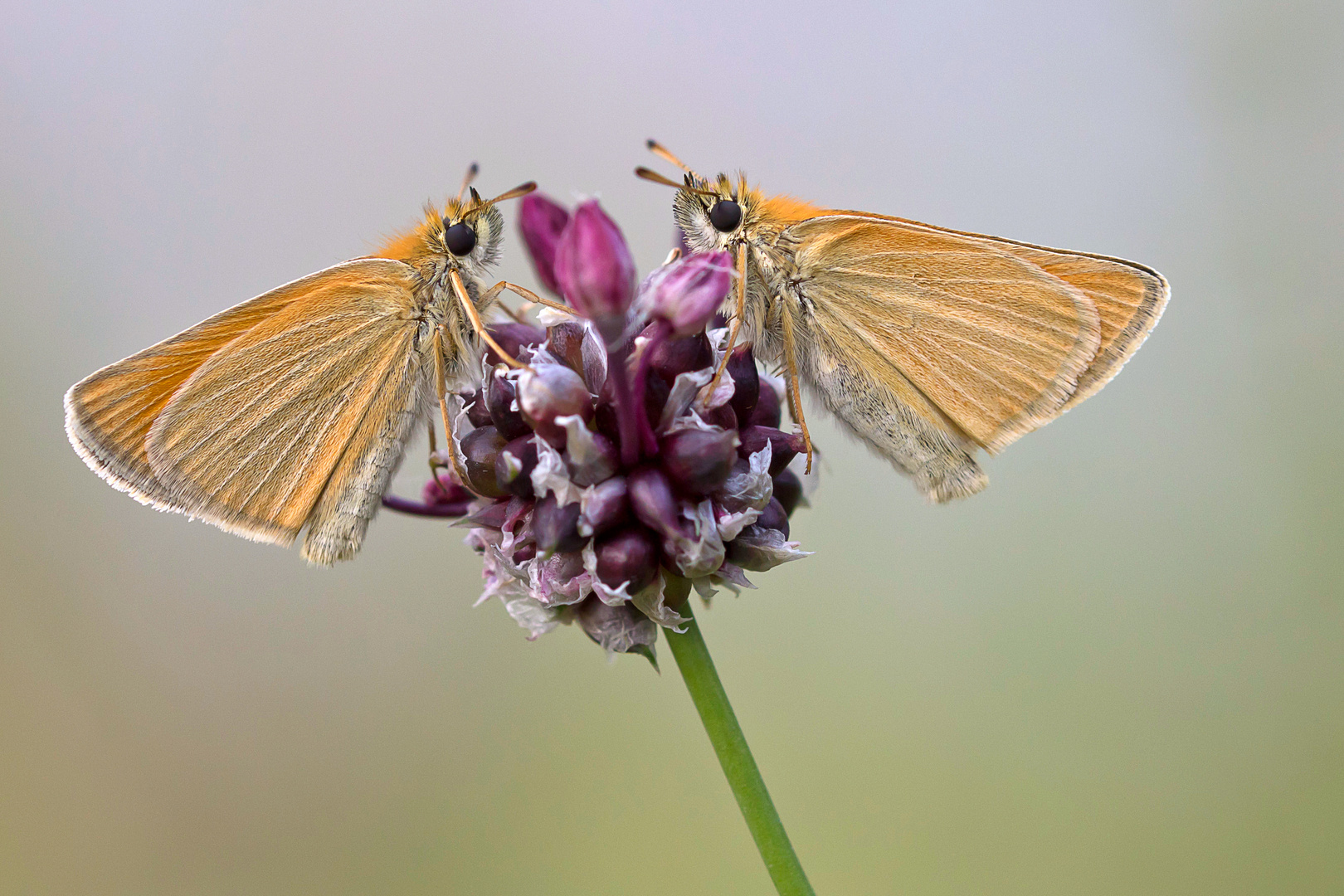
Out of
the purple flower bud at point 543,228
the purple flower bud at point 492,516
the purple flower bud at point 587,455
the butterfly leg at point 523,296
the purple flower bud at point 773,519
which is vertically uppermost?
the purple flower bud at point 543,228

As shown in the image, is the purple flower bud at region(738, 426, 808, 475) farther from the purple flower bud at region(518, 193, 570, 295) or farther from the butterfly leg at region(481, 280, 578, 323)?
the purple flower bud at region(518, 193, 570, 295)

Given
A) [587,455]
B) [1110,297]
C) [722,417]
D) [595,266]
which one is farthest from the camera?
[1110,297]

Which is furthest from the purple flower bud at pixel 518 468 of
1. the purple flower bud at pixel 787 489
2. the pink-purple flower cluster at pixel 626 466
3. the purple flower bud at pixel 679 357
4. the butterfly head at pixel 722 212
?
the butterfly head at pixel 722 212

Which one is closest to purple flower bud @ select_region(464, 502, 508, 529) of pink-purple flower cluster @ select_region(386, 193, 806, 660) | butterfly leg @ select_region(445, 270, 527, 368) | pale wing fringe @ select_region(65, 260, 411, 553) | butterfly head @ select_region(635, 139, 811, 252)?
pink-purple flower cluster @ select_region(386, 193, 806, 660)

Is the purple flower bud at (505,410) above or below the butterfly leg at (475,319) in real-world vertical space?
below

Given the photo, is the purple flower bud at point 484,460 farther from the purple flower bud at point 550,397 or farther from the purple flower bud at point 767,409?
the purple flower bud at point 767,409

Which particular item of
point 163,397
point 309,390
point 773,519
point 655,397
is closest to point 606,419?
point 655,397

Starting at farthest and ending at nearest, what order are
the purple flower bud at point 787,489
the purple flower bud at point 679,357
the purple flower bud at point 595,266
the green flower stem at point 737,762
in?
the purple flower bud at point 787,489 → the purple flower bud at point 679,357 → the green flower stem at point 737,762 → the purple flower bud at point 595,266

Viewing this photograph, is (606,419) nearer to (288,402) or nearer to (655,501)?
(655,501)

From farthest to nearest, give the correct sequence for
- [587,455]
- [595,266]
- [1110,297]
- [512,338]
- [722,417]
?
[1110,297] < [512,338] < [722,417] < [587,455] < [595,266]
